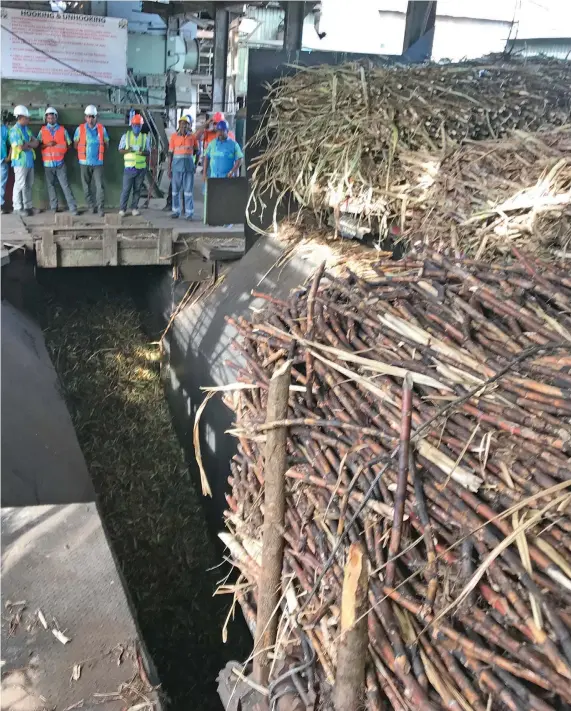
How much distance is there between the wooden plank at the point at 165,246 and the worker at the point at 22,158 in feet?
13.1

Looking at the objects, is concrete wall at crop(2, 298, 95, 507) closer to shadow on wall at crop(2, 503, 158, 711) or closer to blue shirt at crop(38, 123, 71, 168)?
shadow on wall at crop(2, 503, 158, 711)

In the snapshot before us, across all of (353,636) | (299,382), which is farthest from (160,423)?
(353,636)

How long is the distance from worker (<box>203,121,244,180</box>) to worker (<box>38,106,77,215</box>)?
2959mm

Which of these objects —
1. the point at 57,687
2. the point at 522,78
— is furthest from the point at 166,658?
the point at 522,78

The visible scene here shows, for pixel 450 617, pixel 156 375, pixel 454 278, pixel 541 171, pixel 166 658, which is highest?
pixel 541 171

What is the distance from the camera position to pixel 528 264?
2.79m

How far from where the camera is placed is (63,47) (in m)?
13.8

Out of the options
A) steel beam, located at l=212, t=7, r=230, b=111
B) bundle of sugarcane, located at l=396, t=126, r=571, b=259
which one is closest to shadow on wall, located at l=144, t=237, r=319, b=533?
bundle of sugarcane, located at l=396, t=126, r=571, b=259

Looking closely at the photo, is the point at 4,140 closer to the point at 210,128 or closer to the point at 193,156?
the point at 193,156

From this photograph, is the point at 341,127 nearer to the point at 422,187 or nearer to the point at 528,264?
the point at 422,187

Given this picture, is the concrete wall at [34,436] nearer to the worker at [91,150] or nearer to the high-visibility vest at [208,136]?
the worker at [91,150]

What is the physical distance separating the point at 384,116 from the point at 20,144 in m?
8.17

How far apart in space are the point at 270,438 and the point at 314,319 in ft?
1.79

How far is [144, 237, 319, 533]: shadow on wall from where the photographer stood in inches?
291
